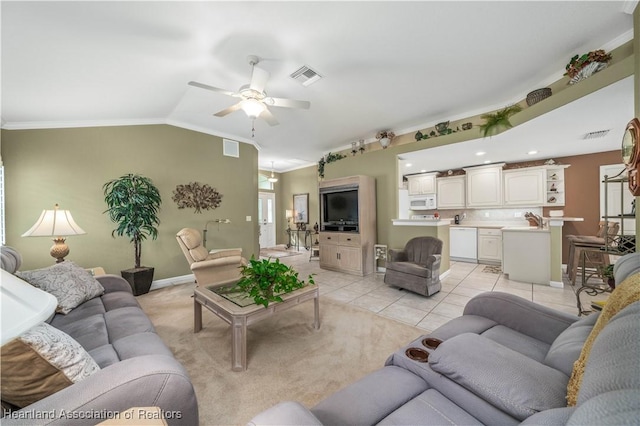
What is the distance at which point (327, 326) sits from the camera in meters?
2.51

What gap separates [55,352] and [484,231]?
6.49 meters

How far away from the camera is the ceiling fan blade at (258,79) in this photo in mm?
2223

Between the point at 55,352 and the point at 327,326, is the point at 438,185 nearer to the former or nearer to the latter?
the point at 327,326

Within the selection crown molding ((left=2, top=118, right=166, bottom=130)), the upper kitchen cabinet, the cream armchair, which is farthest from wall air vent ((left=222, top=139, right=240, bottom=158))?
the upper kitchen cabinet

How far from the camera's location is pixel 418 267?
3.36 m

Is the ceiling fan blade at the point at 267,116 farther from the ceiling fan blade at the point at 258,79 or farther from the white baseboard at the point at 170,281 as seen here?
the white baseboard at the point at 170,281

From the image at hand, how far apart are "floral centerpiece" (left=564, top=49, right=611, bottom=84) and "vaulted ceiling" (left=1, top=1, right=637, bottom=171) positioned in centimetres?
12

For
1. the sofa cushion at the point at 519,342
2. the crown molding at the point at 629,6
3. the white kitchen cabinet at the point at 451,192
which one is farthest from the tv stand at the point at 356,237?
the crown molding at the point at 629,6

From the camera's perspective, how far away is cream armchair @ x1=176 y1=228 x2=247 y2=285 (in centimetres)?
341

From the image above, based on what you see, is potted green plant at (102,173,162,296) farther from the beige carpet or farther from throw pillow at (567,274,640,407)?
throw pillow at (567,274,640,407)

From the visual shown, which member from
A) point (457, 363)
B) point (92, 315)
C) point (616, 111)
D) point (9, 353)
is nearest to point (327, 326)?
point (457, 363)

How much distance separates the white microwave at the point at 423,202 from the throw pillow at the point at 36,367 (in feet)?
22.0

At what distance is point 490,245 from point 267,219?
6.46 meters

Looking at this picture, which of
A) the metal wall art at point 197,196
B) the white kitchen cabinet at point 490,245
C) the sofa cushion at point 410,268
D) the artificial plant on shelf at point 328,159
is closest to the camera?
the sofa cushion at point 410,268
